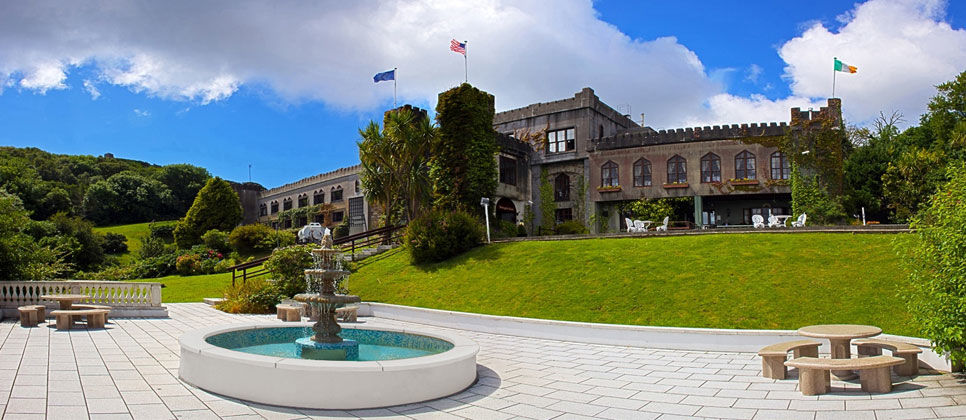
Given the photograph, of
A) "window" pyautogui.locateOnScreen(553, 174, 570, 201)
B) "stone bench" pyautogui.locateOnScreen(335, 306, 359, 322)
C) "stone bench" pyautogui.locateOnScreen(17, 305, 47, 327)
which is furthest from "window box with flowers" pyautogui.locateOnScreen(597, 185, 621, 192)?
"stone bench" pyautogui.locateOnScreen(17, 305, 47, 327)

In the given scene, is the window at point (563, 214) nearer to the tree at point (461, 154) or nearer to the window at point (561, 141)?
the window at point (561, 141)

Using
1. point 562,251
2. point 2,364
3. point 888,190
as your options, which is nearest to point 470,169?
point 562,251

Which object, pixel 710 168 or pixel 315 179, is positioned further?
pixel 315 179

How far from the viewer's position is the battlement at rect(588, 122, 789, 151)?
33.3 meters

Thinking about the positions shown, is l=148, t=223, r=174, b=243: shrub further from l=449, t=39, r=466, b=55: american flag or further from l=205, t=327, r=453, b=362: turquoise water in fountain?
l=205, t=327, r=453, b=362: turquoise water in fountain

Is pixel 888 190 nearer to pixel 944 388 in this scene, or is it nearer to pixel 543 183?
pixel 543 183

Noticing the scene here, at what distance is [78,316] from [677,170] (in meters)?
31.0

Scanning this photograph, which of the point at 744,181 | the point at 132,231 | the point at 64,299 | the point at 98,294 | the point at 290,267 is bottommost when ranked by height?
the point at 98,294

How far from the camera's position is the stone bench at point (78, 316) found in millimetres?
13091

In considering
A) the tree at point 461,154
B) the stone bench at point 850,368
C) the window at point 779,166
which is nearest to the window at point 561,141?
the tree at point 461,154

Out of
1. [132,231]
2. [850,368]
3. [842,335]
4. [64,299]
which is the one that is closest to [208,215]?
[132,231]

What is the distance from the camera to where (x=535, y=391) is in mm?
8109

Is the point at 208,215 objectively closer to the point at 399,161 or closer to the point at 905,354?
the point at 399,161

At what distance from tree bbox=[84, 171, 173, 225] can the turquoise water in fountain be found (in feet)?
227
